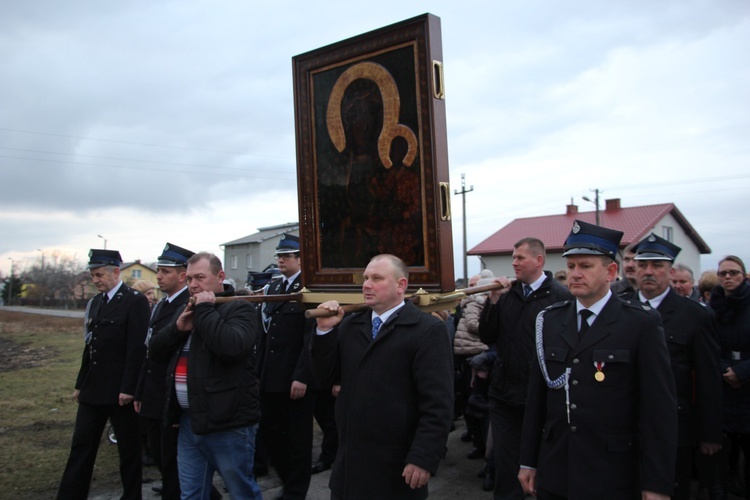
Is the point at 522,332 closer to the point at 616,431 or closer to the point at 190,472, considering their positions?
the point at 616,431

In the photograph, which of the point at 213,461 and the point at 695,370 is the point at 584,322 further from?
the point at 213,461

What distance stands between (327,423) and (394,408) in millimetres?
3660

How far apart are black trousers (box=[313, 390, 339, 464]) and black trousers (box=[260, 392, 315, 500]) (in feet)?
3.07

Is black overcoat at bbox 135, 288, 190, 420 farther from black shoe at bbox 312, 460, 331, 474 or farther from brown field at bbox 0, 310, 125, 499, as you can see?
black shoe at bbox 312, 460, 331, 474

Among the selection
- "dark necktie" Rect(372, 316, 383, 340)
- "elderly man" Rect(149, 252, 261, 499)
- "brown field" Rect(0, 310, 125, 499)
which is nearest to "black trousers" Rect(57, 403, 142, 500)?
"brown field" Rect(0, 310, 125, 499)

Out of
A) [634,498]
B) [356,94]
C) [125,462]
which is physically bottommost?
[125,462]

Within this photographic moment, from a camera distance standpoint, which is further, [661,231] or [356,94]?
[661,231]

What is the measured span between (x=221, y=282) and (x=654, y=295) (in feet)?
10.6

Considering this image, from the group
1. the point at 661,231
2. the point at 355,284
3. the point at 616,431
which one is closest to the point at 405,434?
the point at 616,431

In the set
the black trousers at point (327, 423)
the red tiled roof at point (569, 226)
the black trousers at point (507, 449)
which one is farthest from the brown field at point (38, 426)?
the red tiled roof at point (569, 226)

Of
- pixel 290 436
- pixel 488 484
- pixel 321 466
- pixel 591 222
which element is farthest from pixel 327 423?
pixel 591 222

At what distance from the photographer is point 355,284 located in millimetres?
4496

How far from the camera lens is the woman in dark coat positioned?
16.0ft

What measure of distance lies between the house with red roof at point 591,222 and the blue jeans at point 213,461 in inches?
1277
